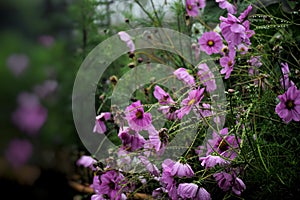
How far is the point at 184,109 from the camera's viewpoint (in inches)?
28.5

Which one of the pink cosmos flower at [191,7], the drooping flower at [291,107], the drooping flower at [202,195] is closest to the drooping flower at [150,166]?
the drooping flower at [202,195]

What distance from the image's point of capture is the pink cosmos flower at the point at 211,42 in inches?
36.6

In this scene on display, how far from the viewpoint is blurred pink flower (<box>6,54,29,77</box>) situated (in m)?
0.32

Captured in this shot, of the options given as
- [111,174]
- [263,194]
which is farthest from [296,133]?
[111,174]

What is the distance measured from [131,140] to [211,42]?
0.30 metres

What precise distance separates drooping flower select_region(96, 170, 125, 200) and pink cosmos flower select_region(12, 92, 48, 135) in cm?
47

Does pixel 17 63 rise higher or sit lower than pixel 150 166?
higher

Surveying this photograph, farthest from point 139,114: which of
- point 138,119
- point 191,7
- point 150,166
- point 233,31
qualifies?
point 191,7

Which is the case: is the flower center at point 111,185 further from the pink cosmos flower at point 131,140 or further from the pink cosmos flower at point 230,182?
the pink cosmos flower at point 230,182

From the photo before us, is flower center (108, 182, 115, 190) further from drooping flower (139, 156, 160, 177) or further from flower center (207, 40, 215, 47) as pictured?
flower center (207, 40, 215, 47)

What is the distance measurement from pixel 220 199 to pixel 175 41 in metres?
0.62

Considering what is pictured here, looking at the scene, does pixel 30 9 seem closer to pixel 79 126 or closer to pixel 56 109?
pixel 56 109

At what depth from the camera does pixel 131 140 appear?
2.60 ft

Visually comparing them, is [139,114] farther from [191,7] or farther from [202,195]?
[191,7]
